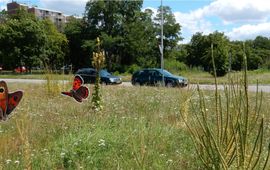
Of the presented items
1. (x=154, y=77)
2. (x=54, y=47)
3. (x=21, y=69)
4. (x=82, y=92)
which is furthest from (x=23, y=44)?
(x=82, y=92)

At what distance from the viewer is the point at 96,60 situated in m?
11.1

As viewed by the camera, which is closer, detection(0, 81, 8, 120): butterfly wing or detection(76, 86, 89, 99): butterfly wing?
detection(0, 81, 8, 120): butterfly wing

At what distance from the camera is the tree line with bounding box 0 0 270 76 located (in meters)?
65.1

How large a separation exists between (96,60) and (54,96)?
5792 millimetres

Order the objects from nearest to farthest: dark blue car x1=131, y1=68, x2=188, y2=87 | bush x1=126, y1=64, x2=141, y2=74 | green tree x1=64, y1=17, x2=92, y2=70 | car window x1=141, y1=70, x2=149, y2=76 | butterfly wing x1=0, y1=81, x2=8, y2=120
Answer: butterfly wing x1=0, y1=81, x2=8, y2=120
dark blue car x1=131, y1=68, x2=188, y2=87
car window x1=141, y1=70, x2=149, y2=76
bush x1=126, y1=64, x2=141, y2=74
green tree x1=64, y1=17, x2=92, y2=70

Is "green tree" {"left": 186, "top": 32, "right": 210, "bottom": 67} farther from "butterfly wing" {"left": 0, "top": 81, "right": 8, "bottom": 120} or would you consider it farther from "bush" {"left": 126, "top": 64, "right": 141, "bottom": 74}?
"butterfly wing" {"left": 0, "top": 81, "right": 8, "bottom": 120}

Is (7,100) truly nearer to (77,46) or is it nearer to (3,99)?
(3,99)

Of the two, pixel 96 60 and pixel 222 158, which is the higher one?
pixel 96 60

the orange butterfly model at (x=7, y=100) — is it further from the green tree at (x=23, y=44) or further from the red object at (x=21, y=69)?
the red object at (x=21, y=69)

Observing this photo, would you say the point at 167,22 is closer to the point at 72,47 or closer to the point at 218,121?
the point at 72,47

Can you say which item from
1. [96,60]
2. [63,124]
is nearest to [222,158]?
[63,124]

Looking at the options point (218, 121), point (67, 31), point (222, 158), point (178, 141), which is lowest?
point (178, 141)

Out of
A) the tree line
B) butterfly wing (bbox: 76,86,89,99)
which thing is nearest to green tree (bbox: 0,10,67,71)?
the tree line

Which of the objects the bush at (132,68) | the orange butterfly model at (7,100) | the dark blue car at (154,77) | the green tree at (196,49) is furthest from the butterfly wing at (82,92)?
the green tree at (196,49)
